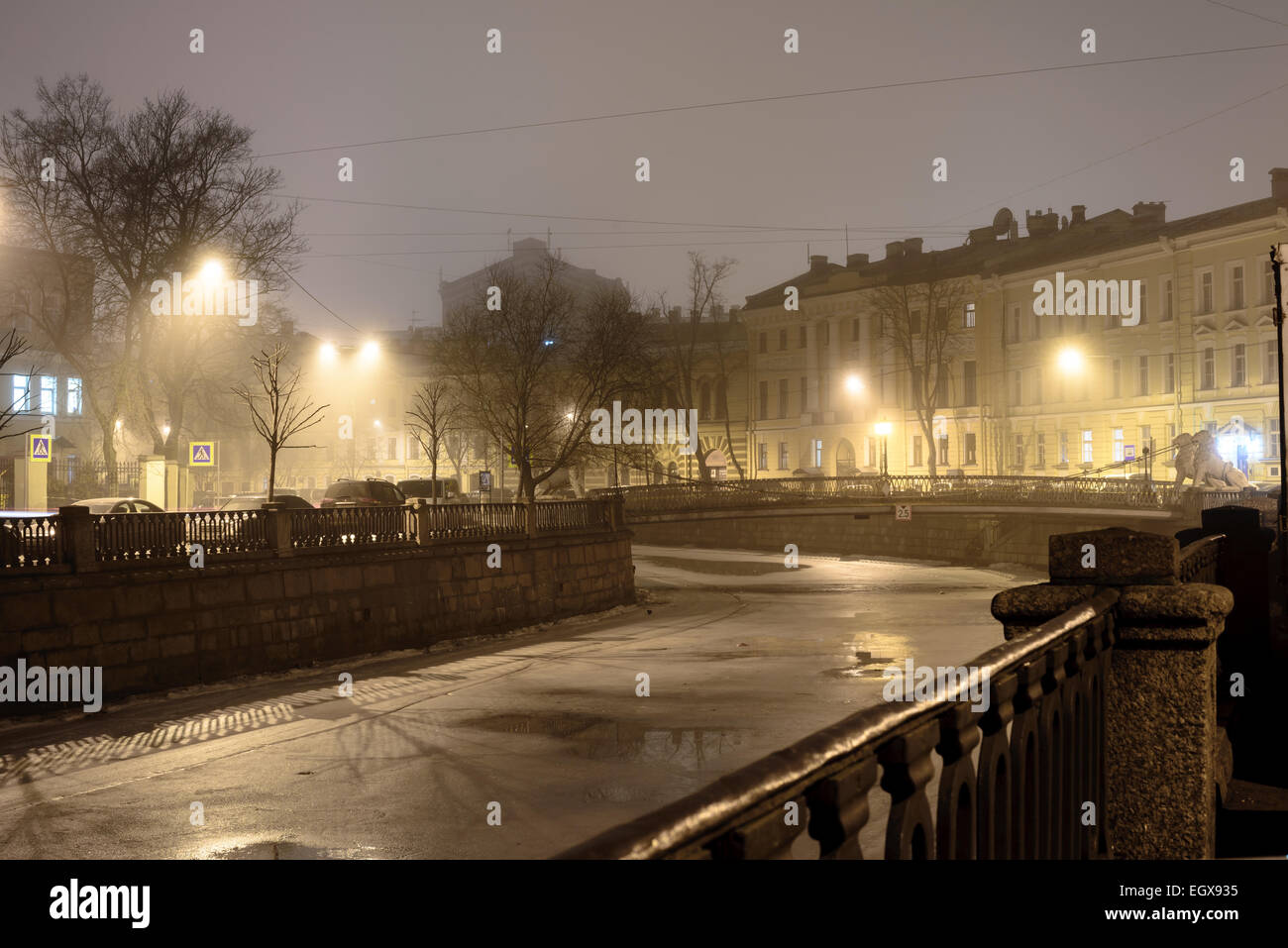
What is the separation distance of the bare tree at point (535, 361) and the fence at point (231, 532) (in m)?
12.0

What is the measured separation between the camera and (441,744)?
1491 centimetres

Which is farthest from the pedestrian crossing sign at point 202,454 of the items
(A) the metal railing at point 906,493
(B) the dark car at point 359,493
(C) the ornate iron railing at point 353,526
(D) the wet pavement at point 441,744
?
(A) the metal railing at point 906,493

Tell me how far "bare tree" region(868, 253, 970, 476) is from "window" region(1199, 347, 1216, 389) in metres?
14.8

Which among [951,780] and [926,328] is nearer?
[951,780]

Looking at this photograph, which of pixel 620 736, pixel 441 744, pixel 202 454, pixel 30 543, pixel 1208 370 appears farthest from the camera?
pixel 1208 370

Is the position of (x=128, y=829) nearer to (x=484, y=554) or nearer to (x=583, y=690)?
(x=583, y=690)

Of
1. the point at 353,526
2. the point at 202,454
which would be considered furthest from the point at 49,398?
the point at 353,526

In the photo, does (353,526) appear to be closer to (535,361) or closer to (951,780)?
(951,780)

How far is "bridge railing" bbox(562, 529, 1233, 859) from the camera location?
8.30 feet

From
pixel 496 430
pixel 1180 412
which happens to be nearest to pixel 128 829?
pixel 496 430

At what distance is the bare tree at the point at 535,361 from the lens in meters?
44.8

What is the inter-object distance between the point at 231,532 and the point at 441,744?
8.33 metres

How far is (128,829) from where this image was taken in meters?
10.9
